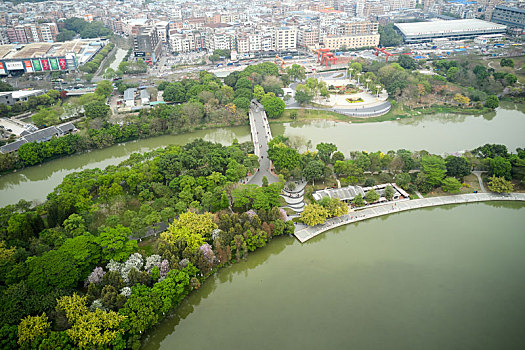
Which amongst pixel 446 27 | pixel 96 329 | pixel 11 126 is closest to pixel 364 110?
pixel 96 329

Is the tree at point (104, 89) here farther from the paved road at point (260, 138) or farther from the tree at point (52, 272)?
the tree at point (52, 272)

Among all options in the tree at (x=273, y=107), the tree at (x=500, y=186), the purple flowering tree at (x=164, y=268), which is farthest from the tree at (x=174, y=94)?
the tree at (x=500, y=186)

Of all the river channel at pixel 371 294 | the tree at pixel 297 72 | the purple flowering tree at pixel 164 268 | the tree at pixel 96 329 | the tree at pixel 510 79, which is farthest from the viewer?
the tree at pixel 297 72

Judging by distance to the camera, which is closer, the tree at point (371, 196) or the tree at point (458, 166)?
the tree at point (371, 196)

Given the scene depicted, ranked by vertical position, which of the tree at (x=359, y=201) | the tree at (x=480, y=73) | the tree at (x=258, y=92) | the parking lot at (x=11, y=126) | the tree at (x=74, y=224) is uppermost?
the tree at (x=480, y=73)

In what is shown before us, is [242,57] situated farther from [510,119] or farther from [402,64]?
[510,119]

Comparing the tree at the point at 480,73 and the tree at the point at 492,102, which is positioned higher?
the tree at the point at 480,73

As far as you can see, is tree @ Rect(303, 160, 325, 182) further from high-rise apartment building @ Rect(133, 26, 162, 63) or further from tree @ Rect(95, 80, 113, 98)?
high-rise apartment building @ Rect(133, 26, 162, 63)

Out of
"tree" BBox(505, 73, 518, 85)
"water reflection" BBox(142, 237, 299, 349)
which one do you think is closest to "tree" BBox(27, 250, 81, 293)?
"water reflection" BBox(142, 237, 299, 349)

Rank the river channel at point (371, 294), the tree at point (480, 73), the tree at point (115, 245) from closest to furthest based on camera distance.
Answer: the river channel at point (371, 294) → the tree at point (115, 245) → the tree at point (480, 73)
